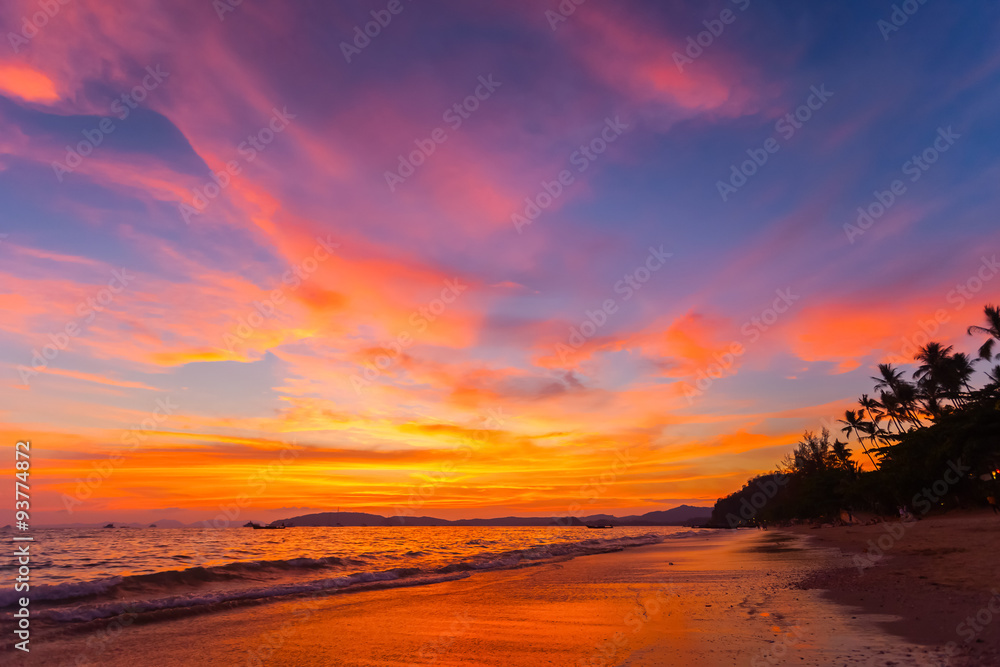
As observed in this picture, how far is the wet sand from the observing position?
920 centimetres

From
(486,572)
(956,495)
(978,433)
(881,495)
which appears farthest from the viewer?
(881,495)

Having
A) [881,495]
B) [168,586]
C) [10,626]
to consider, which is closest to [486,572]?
[168,586]

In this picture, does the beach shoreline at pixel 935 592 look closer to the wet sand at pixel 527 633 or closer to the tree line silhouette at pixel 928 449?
the wet sand at pixel 527 633

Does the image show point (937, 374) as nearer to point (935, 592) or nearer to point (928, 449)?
point (928, 449)

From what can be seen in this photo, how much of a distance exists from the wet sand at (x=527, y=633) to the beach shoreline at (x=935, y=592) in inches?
21.8

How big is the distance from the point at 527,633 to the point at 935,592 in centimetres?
1049

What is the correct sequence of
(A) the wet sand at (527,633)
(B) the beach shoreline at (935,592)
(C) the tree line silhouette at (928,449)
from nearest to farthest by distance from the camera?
1. (B) the beach shoreline at (935,592)
2. (A) the wet sand at (527,633)
3. (C) the tree line silhouette at (928,449)

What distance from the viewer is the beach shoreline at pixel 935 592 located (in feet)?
29.5

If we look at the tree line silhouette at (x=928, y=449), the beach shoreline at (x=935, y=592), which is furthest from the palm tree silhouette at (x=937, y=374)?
the beach shoreline at (x=935, y=592)

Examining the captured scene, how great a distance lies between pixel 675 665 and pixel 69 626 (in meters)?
14.2

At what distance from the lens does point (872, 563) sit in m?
21.9

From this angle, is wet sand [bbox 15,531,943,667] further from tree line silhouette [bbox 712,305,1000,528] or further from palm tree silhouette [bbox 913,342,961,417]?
palm tree silhouette [bbox 913,342,961,417]

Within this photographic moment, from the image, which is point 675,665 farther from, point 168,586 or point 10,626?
point 168,586

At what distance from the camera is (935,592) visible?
43.4 feet
